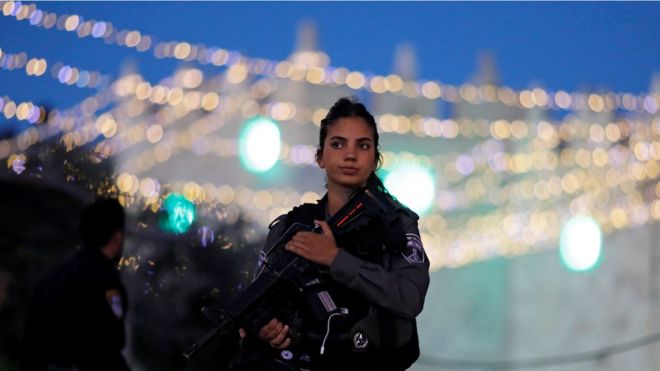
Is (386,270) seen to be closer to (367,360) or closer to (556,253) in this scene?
(367,360)

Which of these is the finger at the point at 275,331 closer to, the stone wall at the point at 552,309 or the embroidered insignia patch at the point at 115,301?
the embroidered insignia patch at the point at 115,301

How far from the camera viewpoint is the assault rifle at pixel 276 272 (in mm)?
2477

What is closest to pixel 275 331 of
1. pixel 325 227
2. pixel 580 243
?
pixel 325 227

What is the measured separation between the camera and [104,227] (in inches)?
149

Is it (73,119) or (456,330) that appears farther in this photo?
(456,330)

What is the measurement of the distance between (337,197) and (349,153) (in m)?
0.11

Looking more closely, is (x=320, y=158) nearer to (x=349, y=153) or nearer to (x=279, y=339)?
(x=349, y=153)

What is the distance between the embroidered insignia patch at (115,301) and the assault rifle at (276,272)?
3.86 ft

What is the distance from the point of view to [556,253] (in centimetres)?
1144

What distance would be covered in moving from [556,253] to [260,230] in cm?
495

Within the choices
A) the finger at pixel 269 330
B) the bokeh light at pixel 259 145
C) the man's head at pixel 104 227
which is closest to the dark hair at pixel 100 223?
the man's head at pixel 104 227

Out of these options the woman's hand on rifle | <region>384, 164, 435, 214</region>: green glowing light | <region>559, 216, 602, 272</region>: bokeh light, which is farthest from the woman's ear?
<region>384, 164, 435, 214</region>: green glowing light

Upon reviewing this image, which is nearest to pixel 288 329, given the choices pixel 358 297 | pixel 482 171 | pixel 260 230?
pixel 358 297

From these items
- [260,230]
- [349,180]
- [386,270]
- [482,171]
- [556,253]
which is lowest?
[386,270]
